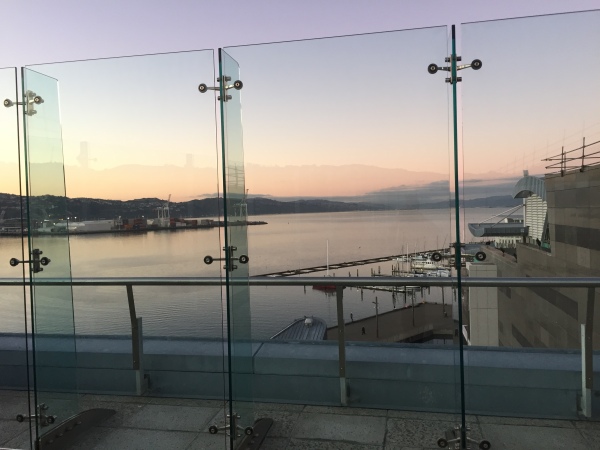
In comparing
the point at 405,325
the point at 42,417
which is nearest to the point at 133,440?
the point at 42,417

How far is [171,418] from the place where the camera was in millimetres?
2857

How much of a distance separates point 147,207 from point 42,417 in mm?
1379

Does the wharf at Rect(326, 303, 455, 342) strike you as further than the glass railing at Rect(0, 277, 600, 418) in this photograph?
No

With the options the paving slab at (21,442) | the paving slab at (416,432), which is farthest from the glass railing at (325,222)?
the paving slab at (21,442)

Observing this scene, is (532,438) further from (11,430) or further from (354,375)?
(11,430)

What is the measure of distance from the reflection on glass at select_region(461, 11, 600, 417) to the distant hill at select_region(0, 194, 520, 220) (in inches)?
14.3

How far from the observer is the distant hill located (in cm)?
266

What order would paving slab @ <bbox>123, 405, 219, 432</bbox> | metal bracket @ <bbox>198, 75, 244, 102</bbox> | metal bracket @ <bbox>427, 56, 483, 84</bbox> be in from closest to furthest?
metal bracket @ <bbox>427, 56, 483, 84</bbox>, metal bracket @ <bbox>198, 75, 244, 102</bbox>, paving slab @ <bbox>123, 405, 219, 432</bbox>

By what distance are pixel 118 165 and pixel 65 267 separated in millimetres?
755

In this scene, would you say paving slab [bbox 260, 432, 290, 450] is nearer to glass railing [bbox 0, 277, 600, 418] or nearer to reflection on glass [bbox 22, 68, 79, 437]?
glass railing [bbox 0, 277, 600, 418]

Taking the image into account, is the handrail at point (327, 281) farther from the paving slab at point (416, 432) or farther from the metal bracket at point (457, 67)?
the metal bracket at point (457, 67)

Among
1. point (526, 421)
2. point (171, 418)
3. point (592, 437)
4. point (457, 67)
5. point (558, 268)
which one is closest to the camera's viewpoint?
point (457, 67)

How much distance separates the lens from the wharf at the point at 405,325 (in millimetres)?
2539

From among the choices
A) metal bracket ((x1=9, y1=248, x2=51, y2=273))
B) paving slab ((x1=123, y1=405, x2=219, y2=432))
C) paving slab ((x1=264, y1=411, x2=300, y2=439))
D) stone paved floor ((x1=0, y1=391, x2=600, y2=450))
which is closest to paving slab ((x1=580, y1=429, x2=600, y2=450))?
stone paved floor ((x1=0, y1=391, x2=600, y2=450))
